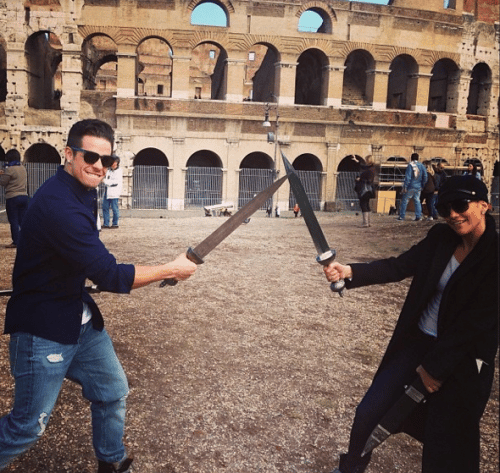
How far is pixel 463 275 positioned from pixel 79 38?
72.9 feet

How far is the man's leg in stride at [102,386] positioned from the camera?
2557 mm

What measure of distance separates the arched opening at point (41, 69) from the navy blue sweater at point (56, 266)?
22.1m

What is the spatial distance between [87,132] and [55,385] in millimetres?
1260

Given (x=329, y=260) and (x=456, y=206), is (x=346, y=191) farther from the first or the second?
(x=456, y=206)

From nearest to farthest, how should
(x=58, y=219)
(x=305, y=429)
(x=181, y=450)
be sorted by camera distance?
1. (x=58, y=219)
2. (x=181, y=450)
3. (x=305, y=429)

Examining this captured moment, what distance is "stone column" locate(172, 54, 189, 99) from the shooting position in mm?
21359

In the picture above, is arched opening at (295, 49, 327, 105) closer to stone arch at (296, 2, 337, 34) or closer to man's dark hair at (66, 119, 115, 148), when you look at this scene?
stone arch at (296, 2, 337, 34)

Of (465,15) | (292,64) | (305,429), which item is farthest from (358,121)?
(305,429)

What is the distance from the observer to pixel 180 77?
21594 mm

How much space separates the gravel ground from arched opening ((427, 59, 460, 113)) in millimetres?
20328

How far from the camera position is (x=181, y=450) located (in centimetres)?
317

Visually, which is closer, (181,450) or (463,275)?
(463,275)

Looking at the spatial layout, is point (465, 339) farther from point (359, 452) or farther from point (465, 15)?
point (465, 15)

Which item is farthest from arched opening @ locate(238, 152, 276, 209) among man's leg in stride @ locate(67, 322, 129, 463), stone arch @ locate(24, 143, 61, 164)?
man's leg in stride @ locate(67, 322, 129, 463)
